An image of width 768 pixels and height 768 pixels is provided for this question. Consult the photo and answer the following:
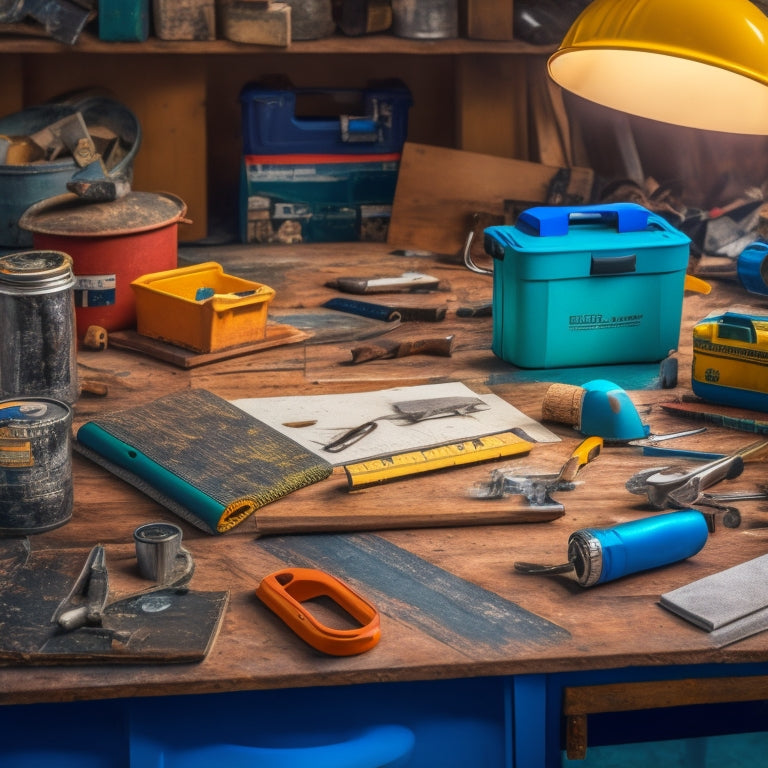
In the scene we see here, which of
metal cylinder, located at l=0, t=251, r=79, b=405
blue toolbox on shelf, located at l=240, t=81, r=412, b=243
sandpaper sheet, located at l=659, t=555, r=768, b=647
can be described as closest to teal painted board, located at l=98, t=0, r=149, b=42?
blue toolbox on shelf, located at l=240, t=81, r=412, b=243

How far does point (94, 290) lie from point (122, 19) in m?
0.82

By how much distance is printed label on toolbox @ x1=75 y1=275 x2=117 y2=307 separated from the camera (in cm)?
237

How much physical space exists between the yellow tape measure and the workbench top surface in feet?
0.05

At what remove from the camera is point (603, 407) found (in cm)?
187

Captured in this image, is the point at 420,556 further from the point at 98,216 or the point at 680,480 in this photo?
the point at 98,216

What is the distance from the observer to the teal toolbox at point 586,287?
85.7 inches

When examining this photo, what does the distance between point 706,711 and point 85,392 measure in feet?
3.68

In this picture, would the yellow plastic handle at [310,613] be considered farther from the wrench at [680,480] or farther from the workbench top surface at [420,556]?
the wrench at [680,480]

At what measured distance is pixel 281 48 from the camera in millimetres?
2924

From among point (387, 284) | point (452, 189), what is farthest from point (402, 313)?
point (452, 189)

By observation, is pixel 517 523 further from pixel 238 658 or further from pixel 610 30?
pixel 610 30

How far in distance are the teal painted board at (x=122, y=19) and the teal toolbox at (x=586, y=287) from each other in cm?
111

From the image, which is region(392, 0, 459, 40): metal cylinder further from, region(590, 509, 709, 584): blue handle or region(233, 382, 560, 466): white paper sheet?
region(590, 509, 709, 584): blue handle

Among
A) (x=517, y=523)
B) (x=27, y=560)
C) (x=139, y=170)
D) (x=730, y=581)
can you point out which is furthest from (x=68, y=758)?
(x=139, y=170)
